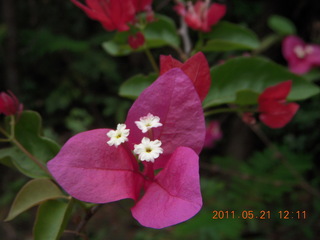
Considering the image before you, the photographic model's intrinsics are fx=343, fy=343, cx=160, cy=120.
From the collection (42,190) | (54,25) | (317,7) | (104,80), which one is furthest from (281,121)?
(54,25)

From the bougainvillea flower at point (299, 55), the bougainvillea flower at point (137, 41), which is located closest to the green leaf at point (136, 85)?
the bougainvillea flower at point (137, 41)

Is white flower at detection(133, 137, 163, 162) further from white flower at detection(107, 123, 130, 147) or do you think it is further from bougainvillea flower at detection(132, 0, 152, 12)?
bougainvillea flower at detection(132, 0, 152, 12)

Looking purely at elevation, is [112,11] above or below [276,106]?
above

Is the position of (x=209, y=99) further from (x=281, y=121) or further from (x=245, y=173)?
(x=245, y=173)

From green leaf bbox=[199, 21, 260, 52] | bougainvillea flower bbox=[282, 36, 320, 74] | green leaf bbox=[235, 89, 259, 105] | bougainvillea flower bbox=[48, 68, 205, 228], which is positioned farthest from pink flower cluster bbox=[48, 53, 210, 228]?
bougainvillea flower bbox=[282, 36, 320, 74]

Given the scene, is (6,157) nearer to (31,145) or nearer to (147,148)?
(31,145)

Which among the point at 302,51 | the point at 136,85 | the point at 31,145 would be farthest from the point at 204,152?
the point at 31,145
